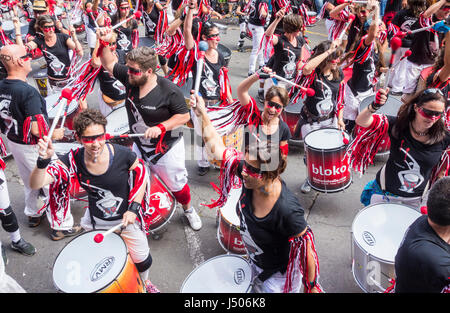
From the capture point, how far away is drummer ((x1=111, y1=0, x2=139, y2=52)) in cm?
645

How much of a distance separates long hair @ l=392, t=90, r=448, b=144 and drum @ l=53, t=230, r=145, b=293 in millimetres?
2527

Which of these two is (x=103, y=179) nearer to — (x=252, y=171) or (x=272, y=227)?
(x=252, y=171)

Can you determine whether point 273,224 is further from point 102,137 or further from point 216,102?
point 216,102

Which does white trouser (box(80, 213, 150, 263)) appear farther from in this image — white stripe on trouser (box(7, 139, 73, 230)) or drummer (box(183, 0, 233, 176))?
drummer (box(183, 0, 233, 176))

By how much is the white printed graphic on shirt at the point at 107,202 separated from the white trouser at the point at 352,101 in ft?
11.9

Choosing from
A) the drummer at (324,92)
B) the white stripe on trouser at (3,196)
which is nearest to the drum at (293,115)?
the drummer at (324,92)

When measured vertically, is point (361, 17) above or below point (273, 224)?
above

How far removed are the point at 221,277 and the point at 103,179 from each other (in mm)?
1247

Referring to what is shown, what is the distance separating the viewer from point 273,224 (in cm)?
241

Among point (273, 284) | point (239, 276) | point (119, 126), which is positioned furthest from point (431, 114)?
point (119, 126)

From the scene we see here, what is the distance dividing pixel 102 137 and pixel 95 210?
684mm

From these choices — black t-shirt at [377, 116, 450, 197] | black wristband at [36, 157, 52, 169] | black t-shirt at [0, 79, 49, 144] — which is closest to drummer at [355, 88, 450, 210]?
black t-shirt at [377, 116, 450, 197]

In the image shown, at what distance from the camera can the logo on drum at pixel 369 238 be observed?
3.14 meters
